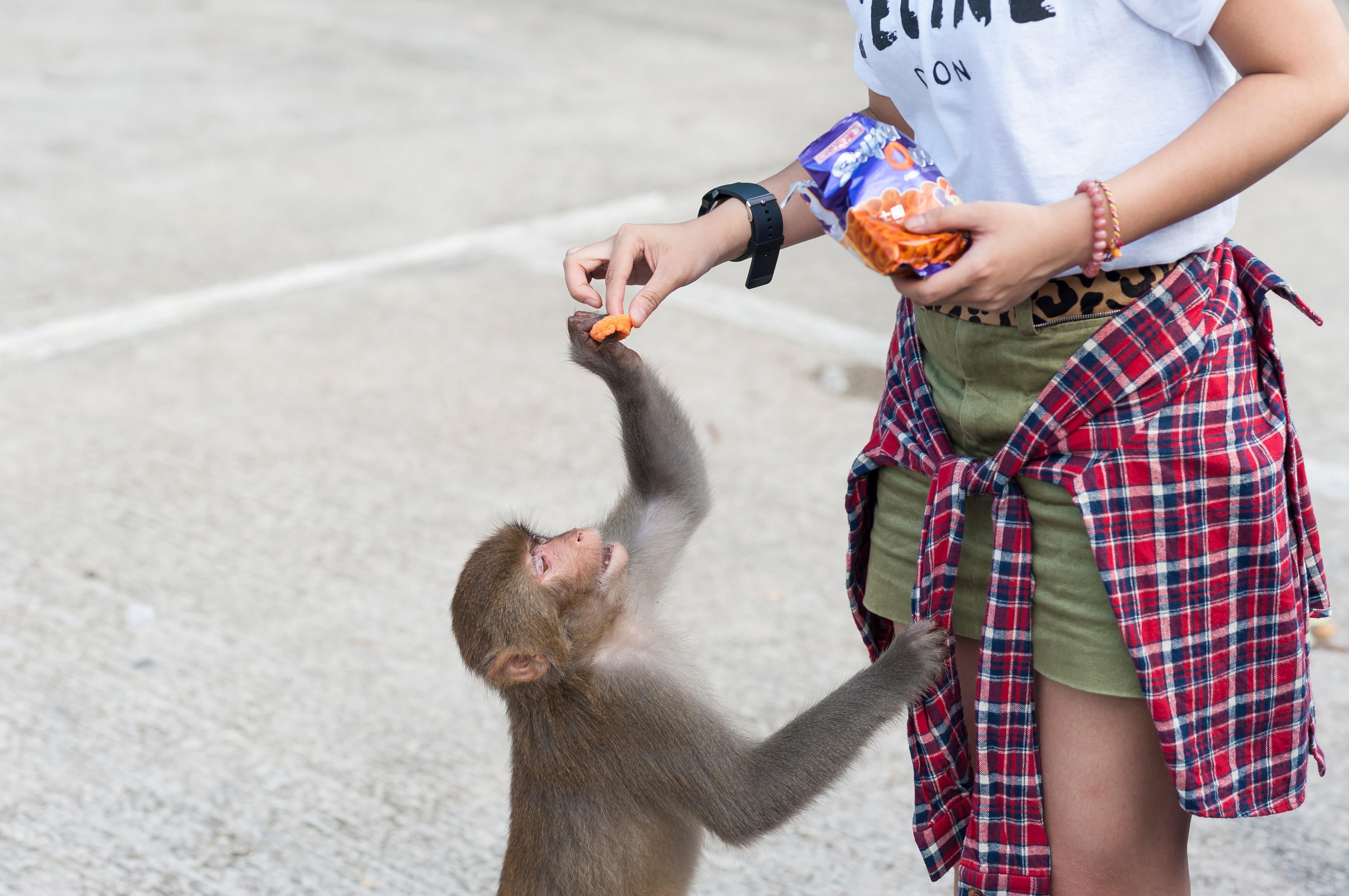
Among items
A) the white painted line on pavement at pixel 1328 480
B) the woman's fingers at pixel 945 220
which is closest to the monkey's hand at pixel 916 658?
the woman's fingers at pixel 945 220

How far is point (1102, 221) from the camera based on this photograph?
137 centimetres

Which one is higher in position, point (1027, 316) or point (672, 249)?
point (1027, 316)

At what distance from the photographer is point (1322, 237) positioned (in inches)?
256

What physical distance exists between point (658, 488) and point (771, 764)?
0.57m

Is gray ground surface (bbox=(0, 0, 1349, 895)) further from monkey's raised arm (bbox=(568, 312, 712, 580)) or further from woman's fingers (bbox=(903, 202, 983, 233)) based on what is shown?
woman's fingers (bbox=(903, 202, 983, 233))

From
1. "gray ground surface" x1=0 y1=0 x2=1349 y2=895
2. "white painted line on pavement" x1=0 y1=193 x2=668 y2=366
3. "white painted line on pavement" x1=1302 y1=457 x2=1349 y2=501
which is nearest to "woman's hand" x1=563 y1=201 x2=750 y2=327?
"gray ground surface" x1=0 y1=0 x2=1349 y2=895

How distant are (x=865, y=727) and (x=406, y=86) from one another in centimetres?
769

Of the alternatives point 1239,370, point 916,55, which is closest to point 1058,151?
point 916,55

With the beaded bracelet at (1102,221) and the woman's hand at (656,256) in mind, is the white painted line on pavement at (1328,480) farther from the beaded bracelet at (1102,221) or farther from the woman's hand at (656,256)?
the beaded bracelet at (1102,221)

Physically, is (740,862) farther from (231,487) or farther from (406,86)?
(406,86)

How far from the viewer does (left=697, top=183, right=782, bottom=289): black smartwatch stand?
1.86 metres

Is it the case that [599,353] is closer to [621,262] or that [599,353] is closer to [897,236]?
[621,262]

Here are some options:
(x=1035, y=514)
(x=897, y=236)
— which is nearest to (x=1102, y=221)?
(x=897, y=236)

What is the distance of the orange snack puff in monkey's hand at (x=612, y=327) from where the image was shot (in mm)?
1893
